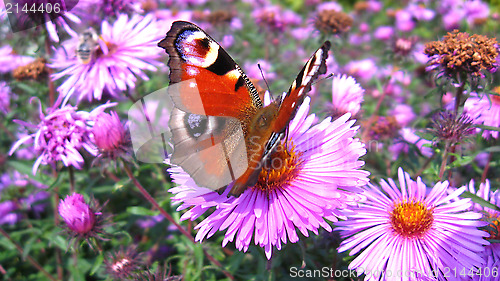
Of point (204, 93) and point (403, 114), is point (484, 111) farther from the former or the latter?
point (204, 93)

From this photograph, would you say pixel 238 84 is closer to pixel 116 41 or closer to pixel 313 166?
pixel 313 166

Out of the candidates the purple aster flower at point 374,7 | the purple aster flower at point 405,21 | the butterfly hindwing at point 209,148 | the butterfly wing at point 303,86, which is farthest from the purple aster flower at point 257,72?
the purple aster flower at point 374,7

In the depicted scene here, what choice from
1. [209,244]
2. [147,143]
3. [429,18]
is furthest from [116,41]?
[429,18]

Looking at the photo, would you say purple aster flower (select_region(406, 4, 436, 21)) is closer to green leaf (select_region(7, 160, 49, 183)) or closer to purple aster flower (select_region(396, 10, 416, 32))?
purple aster flower (select_region(396, 10, 416, 32))

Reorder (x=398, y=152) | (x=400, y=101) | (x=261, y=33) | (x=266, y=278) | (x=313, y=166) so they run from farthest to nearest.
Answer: (x=261, y=33), (x=400, y=101), (x=398, y=152), (x=266, y=278), (x=313, y=166)

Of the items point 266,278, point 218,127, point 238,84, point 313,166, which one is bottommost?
point 266,278

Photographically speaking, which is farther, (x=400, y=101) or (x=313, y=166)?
(x=400, y=101)

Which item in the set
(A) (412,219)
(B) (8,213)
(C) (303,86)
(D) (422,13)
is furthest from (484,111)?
(B) (8,213)
